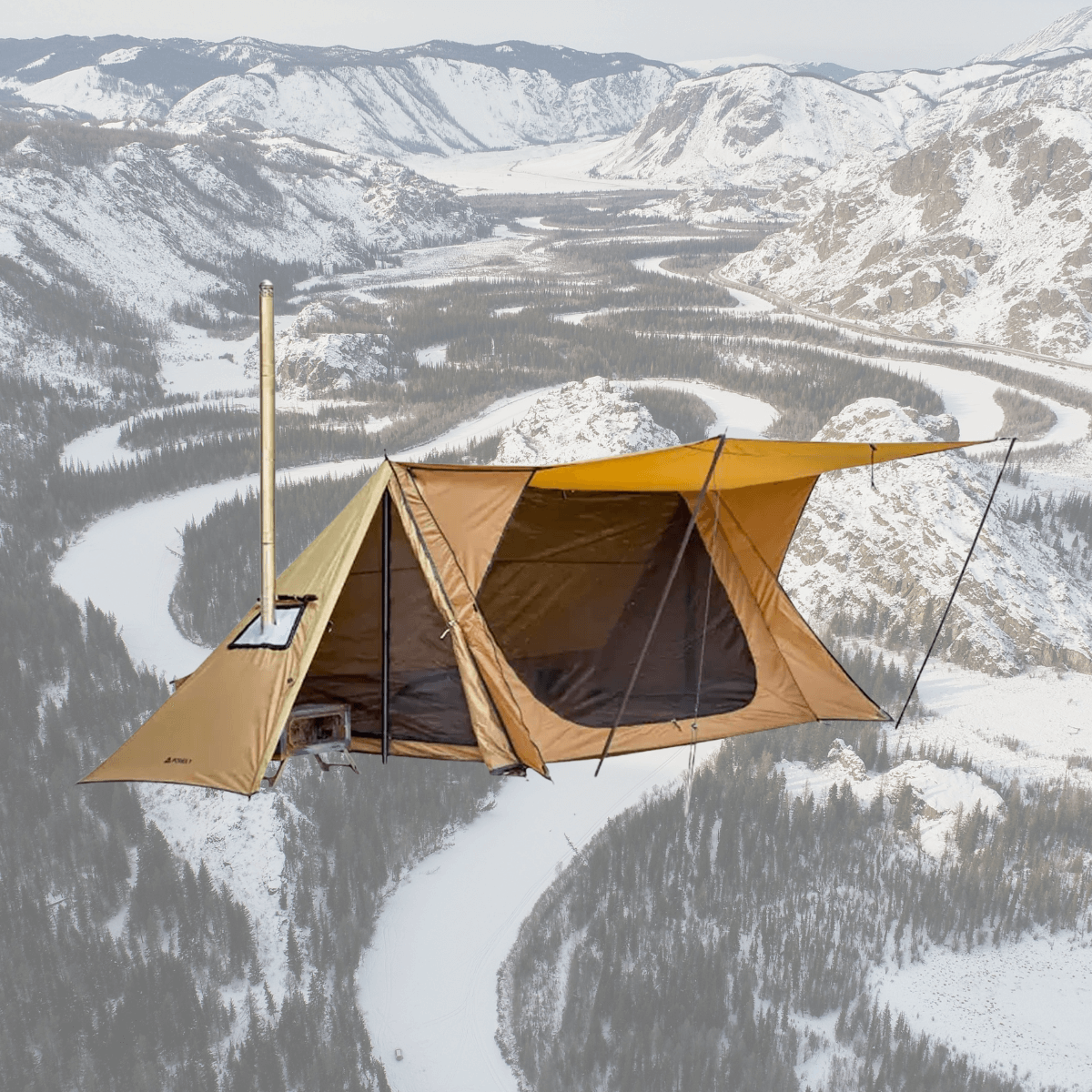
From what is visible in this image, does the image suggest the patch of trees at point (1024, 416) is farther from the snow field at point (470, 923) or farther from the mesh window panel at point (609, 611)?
the mesh window panel at point (609, 611)

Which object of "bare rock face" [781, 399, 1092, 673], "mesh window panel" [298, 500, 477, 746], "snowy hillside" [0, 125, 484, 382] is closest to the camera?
"mesh window panel" [298, 500, 477, 746]

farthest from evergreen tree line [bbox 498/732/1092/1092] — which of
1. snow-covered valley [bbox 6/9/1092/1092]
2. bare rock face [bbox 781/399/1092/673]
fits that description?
bare rock face [bbox 781/399/1092/673]

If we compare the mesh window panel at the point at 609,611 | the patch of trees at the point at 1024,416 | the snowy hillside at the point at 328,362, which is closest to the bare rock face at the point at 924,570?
the patch of trees at the point at 1024,416

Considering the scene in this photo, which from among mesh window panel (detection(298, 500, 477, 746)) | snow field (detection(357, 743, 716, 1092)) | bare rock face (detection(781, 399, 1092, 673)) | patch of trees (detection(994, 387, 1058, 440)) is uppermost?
mesh window panel (detection(298, 500, 477, 746))

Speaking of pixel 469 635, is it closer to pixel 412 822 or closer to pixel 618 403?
pixel 412 822

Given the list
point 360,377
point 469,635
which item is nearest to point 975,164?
point 360,377

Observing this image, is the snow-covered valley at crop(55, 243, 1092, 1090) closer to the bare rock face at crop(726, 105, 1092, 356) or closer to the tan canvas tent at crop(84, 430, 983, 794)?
the tan canvas tent at crop(84, 430, 983, 794)
